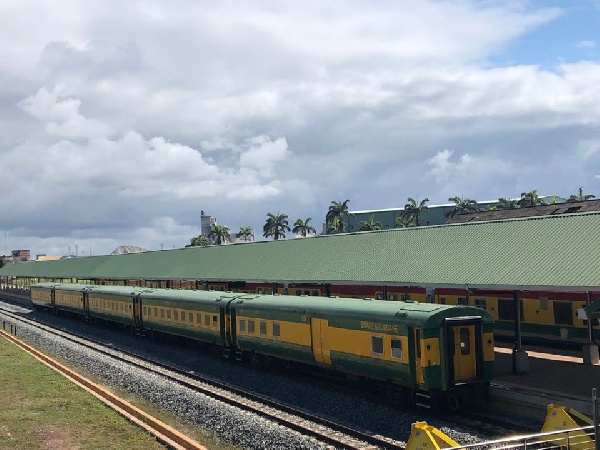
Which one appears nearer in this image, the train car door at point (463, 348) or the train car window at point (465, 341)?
the train car door at point (463, 348)

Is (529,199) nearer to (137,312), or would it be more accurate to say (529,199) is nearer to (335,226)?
(335,226)

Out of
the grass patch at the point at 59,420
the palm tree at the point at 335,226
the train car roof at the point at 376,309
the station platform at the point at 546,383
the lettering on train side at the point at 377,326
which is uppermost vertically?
the palm tree at the point at 335,226

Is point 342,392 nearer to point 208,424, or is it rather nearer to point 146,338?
point 208,424

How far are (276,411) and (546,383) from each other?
9594 mm

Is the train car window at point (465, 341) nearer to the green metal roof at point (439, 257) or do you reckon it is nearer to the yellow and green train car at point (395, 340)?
the yellow and green train car at point (395, 340)

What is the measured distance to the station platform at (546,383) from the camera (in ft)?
63.3

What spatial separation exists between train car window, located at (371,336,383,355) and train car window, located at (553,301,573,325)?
1285 centimetres

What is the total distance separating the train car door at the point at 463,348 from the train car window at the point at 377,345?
2395 millimetres

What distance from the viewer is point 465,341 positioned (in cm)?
2009

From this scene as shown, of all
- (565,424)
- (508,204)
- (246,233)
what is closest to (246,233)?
(246,233)

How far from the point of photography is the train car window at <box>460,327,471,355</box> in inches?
786

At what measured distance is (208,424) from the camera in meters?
19.8

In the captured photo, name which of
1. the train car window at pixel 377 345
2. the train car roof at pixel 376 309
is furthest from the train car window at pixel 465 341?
the train car window at pixel 377 345

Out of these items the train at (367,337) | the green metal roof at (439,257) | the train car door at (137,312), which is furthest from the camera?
the train car door at (137,312)
